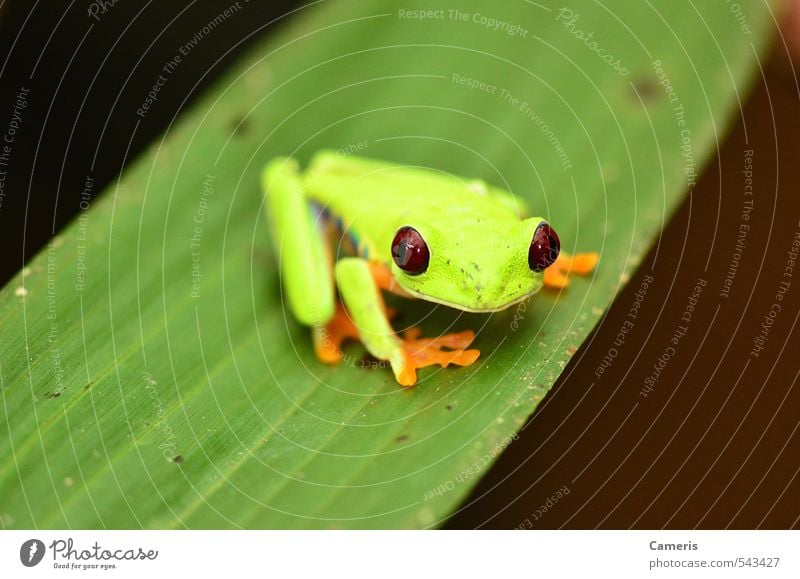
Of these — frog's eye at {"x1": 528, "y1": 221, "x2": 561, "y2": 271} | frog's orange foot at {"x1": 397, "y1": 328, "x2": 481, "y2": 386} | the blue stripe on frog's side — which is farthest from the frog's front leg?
frog's eye at {"x1": 528, "y1": 221, "x2": 561, "y2": 271}

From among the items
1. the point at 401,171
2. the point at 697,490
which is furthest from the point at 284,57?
the point at 697,490

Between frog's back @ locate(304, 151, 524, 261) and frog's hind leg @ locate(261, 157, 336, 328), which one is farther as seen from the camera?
frog's hind leg @ locate(261, 157, 336, 328)

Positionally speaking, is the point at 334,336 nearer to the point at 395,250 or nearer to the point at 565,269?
the point at 395,250

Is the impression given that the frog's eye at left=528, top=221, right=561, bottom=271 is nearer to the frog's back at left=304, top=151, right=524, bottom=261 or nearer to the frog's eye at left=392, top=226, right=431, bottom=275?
the frog's back at left=304, top=151, right=524, bottom=261

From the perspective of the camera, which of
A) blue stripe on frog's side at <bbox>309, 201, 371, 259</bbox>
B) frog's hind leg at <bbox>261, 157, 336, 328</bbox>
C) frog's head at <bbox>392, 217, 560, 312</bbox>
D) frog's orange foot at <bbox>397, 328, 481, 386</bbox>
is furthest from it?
blue stripe on frog's side at <bbox>309, 201, 371, 259</bbox>

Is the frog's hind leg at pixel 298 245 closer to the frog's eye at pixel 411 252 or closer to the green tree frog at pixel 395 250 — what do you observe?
the green tree frog at pixel 395 250

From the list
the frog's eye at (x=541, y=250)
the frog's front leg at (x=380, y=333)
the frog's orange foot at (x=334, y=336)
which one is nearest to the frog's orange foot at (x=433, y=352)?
the frog's front leg at (x=380, y=333)

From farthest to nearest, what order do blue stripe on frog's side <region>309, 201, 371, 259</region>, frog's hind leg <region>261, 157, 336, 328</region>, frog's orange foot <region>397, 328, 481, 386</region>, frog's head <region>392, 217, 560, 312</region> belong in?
1. blue stripe on frog's side <region>309, 201, 371, 259</region>
2. frog's hind leg <region>261, 157, 336, 328</region>
3. frog's orange foot <region>397, 328, 481, 386</region>
4. frog's head <region>392, 217, 560, 312</region>
